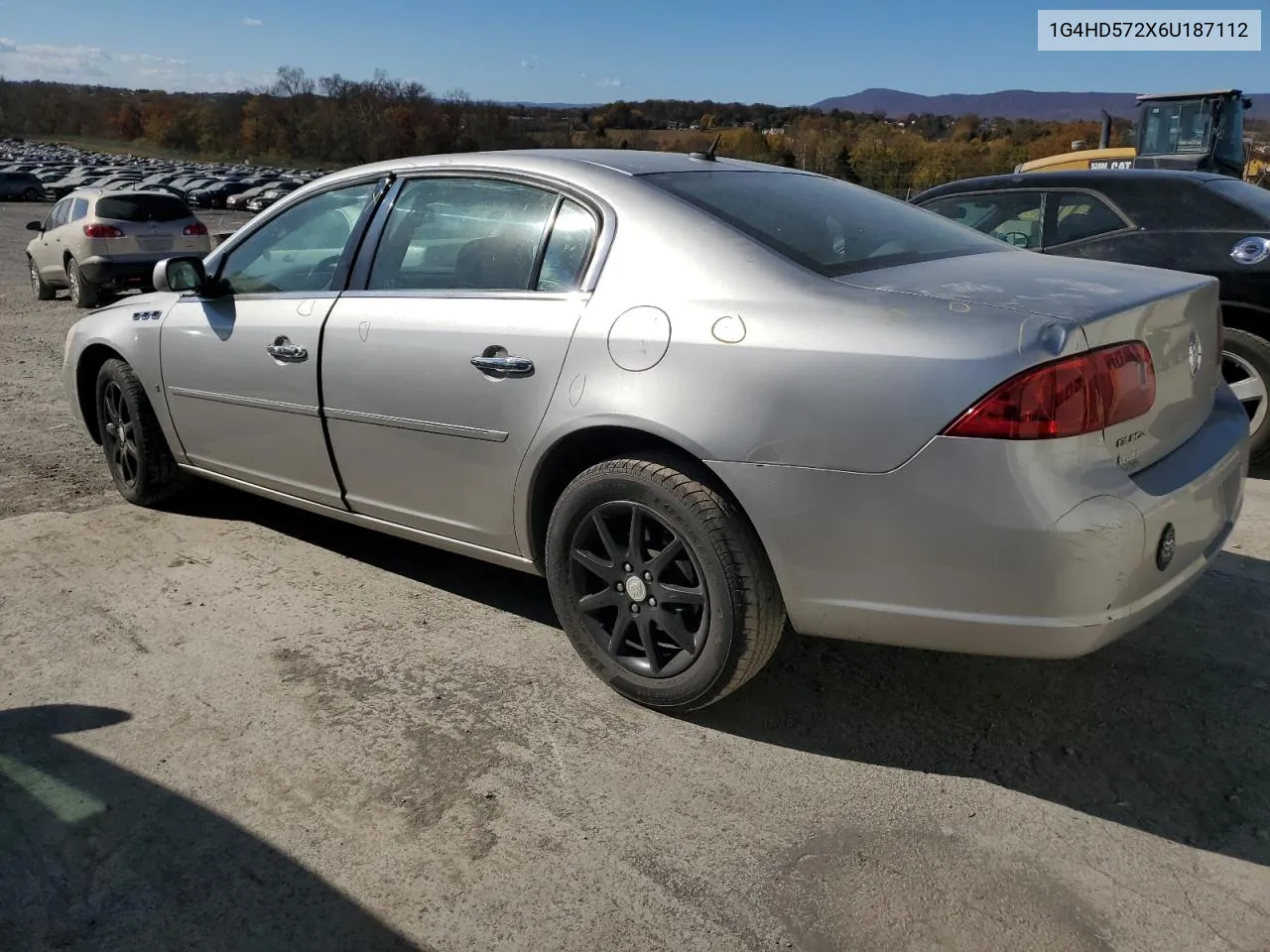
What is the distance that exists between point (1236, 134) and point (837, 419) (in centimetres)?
1635

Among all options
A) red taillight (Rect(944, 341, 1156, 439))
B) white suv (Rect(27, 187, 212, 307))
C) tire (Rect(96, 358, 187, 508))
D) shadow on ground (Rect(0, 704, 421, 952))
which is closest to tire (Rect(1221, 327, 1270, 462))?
red taillight (Rect(944, 341, 1156, 439))

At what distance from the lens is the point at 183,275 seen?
4215mm

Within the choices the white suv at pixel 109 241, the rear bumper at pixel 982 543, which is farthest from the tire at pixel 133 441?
the white suv at pixel 109 241

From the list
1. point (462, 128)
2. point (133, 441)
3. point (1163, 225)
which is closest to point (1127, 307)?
point (1163, 225)

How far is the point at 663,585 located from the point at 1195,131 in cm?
1574

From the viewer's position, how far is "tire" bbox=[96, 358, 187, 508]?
15.4 ft

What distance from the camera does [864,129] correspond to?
121 feet

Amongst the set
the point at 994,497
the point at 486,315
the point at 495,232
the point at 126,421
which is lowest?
the point at 126,421

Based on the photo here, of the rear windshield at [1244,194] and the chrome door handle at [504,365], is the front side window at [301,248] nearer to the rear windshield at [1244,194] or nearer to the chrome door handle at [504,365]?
the chrome door handle at [504,365]

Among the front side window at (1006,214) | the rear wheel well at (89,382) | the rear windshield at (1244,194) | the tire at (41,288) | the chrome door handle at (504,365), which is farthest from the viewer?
the tire at (41,288)

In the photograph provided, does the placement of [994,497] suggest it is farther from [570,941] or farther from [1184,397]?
[570,941]

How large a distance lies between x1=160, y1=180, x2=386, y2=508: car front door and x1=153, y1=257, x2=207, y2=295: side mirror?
65mm

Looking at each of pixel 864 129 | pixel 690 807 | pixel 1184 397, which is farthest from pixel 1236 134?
pixel 864 129

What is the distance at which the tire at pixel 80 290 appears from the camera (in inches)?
563
